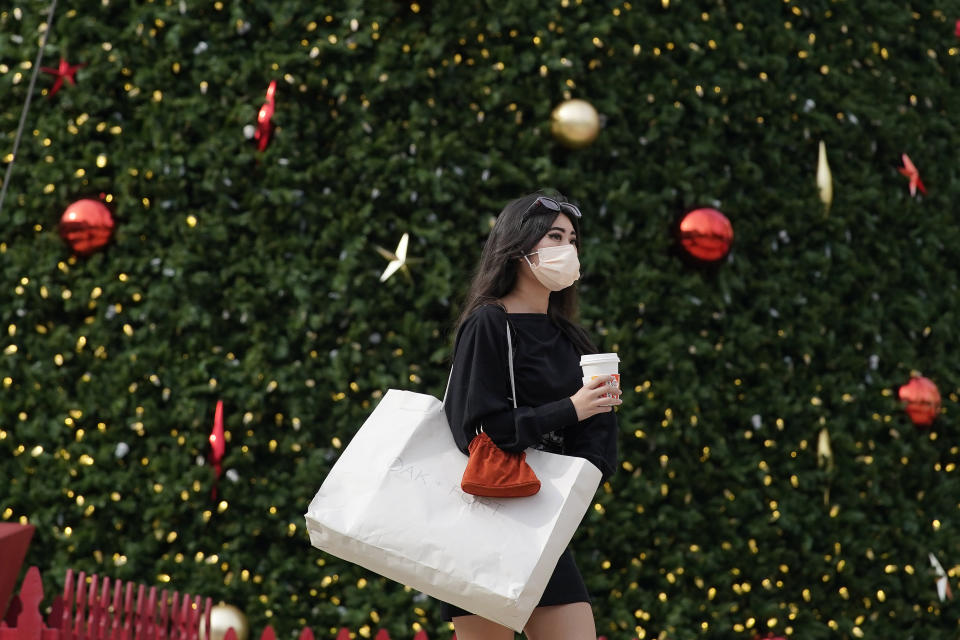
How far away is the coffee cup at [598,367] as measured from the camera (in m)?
2.45

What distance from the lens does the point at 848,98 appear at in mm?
4863

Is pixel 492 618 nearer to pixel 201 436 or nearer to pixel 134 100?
pixel 201 436

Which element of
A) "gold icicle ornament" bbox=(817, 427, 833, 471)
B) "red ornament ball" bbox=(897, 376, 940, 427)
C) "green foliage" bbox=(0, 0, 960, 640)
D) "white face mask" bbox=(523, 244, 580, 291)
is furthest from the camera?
"red ornament ball" bbox=(897, 376, 940, 427)

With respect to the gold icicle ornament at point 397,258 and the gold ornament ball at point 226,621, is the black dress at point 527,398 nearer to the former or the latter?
the gold icicle ornament at point 397,258

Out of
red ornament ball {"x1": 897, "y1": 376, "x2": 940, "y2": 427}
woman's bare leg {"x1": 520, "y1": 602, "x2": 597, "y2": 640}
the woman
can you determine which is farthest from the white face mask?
red ornament ball {"x1": 897, "y1": 376, "x2": 940, "y2": 427}

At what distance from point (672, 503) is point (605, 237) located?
1162 millimetres

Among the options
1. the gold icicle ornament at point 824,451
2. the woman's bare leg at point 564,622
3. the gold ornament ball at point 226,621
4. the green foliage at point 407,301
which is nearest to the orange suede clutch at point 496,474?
the woman's bare leg at point 564,622

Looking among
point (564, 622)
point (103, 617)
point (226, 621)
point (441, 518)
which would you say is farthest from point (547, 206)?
point (226, 621)

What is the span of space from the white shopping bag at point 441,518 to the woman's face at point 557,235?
481 millimetres

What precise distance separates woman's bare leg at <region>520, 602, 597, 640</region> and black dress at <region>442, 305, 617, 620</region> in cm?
2

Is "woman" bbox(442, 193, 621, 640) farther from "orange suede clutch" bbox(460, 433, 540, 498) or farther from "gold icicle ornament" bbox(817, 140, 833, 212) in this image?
"gold icicle ornament" bbox(817, 140, 833, 212)

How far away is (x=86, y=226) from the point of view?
14.3 ft

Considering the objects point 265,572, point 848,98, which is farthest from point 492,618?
point 848,98

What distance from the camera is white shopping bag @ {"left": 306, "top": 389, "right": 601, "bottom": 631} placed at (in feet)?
7.57
